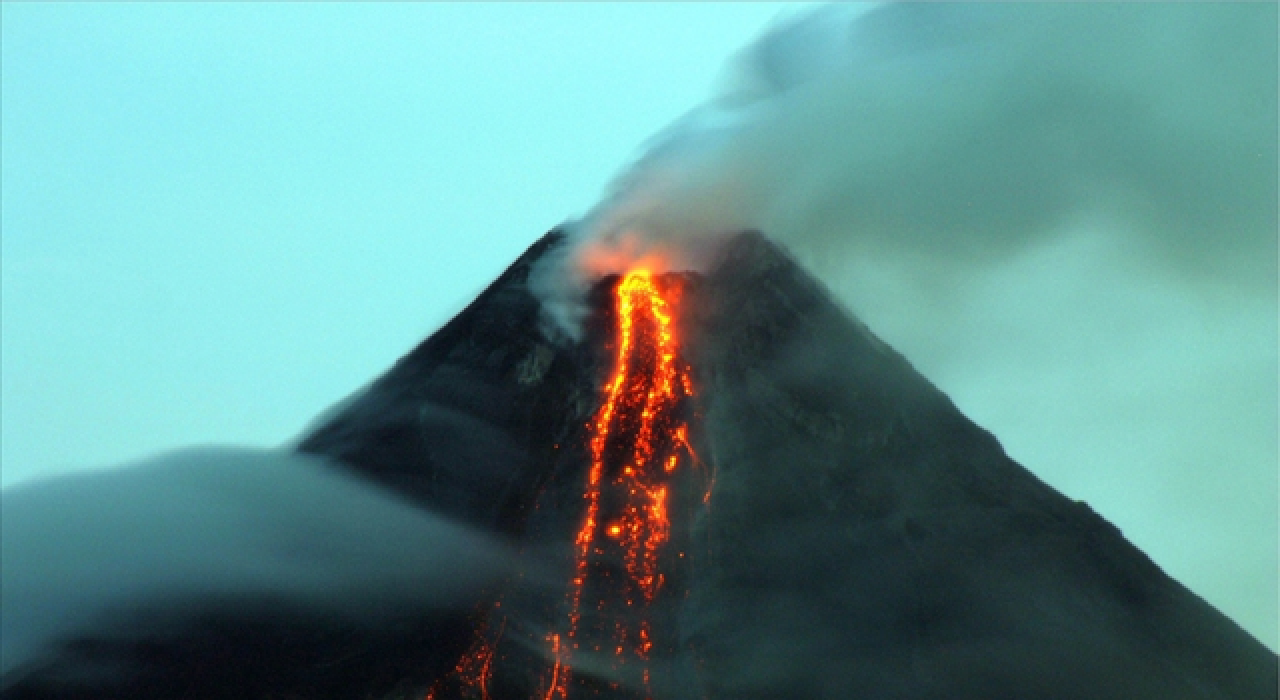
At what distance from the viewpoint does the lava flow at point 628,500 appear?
25.5 m

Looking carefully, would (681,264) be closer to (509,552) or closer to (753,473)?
(753,473)

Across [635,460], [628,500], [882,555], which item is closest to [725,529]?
[628,500]

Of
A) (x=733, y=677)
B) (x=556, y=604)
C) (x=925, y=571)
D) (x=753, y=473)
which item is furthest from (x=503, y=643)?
(x=925, y=571)

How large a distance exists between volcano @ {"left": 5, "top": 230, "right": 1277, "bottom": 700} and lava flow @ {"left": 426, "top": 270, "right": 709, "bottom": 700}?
0.14ft

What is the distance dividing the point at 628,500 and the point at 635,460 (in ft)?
2.61

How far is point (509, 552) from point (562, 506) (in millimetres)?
1194

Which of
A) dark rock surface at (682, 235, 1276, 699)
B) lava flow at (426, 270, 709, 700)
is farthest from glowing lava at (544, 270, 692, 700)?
dark rock surface at (682, 235, 1276, 699)

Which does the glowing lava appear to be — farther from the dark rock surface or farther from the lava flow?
the dark rock surface

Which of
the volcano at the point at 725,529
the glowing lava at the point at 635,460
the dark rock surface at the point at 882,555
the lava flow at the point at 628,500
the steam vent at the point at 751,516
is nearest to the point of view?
the volcano at the point at 725,529

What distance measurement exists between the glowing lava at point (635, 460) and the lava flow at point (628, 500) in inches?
0.6

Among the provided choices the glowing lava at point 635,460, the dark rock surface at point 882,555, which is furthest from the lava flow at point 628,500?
the dark rock surface at point 882,555

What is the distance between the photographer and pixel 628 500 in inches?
1097

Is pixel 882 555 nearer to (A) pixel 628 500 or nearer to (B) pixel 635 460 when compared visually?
(A) pixel 628 500

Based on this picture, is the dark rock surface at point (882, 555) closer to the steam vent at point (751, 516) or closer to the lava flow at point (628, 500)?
the steam vent at point (751, 516)
